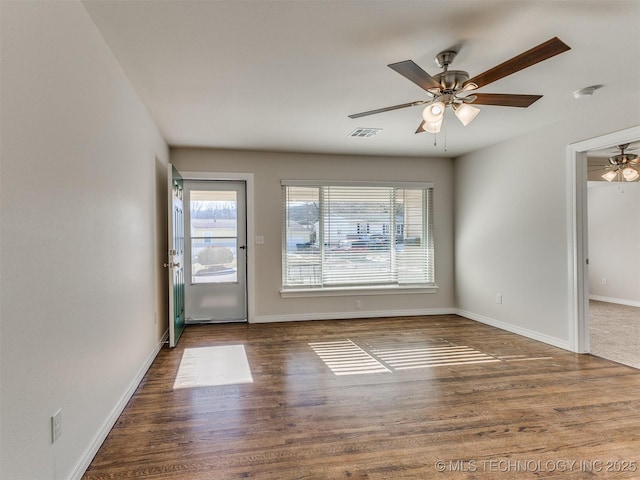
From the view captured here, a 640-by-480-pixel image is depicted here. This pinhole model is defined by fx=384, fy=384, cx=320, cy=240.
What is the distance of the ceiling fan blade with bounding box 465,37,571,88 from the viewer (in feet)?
6.27

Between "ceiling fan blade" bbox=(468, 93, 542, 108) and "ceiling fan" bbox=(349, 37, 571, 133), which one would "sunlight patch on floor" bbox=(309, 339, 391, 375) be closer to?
"ceiling fan" bbox=(349, 37, 571, 133)

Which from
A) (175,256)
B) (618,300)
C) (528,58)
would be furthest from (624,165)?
(175,256)

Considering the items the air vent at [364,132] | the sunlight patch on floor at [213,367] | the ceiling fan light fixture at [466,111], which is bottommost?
the sunlight patch on floor at [213,367]

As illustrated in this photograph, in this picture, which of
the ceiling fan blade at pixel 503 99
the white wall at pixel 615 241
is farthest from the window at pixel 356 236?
the white wall at pixel 615 241

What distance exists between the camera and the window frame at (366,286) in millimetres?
5555

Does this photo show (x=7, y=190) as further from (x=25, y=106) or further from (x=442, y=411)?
(x=442, y=411)

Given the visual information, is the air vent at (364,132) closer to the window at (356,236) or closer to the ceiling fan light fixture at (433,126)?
the window at (356,236)

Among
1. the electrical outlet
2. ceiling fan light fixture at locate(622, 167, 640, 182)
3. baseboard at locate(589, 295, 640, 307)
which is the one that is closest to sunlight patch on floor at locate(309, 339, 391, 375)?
the electrical outlet

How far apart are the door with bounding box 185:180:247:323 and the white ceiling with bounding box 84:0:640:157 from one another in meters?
1.50

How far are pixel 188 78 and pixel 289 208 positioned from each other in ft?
9.24

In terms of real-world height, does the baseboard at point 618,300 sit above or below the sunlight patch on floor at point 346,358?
above

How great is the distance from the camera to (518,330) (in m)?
4.75

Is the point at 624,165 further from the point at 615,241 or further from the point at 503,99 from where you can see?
the point at 503,99

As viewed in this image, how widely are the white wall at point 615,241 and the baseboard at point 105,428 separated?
768 centimetres
